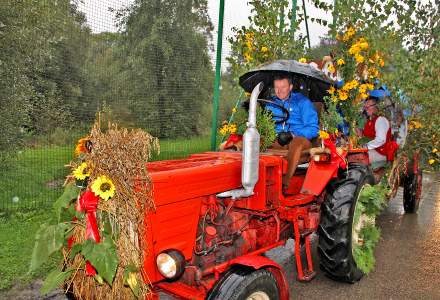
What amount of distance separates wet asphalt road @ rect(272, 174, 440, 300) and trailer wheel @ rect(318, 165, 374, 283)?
16cm

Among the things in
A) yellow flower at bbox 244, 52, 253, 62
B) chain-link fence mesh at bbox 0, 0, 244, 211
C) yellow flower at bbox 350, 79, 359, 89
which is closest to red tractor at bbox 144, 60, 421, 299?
yellow flower at bbox 350, 79, 359, 89

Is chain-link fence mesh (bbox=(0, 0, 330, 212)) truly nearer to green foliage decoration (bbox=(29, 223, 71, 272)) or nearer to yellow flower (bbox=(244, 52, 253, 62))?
yellow flower (bbox=(244, 52, 253, 62))

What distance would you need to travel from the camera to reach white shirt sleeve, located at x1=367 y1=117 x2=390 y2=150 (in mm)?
5785

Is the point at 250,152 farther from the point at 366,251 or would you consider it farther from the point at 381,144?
the point at 381,144

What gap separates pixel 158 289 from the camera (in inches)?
111

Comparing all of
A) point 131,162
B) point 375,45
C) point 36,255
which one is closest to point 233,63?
point 375,45

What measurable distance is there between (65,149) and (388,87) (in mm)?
4759

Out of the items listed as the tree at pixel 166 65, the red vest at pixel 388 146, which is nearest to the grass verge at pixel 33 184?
the tree at pixel 166 65

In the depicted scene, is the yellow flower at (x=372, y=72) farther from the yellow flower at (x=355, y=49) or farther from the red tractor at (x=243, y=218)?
the red tractor at (x=243, y=218)

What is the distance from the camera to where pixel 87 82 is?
620cm

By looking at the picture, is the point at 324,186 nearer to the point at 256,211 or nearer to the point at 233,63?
the point at 256,211

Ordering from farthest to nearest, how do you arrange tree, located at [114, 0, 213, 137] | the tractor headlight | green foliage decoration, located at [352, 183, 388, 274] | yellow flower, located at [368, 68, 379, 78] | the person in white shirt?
tree, located at [114, 0, 213, 137], the person in white shirt, yellow flower, located at [368, 68, 379, 78], green foliage decoration, located at [352, 183, 388, 274], the tractor headlight

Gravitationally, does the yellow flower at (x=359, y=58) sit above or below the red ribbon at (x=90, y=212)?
above

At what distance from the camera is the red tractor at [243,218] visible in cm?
255
